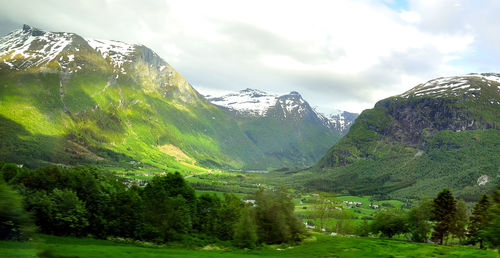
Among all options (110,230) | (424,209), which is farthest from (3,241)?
(424,209)

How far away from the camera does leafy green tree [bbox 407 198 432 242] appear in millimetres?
78688

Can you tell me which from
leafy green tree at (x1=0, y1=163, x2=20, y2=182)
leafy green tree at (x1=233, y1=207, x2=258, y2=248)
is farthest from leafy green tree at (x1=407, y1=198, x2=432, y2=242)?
leafy green tree at (x1=0, y1=163, x2=20, y2=182)

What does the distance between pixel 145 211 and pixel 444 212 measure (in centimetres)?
6648

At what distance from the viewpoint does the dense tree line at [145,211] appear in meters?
46.9

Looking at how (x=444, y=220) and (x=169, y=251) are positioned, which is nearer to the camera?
(x=169, y=251)

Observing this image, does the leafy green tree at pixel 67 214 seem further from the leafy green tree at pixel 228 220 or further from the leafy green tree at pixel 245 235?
the leafy green tree at pixel 228 220

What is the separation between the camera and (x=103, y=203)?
5378 cm

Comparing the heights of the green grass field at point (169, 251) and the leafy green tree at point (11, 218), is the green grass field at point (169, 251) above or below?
below

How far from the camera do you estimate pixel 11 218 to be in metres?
15.1

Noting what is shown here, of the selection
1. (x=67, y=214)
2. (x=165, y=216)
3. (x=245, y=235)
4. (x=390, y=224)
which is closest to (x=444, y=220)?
(x=390, y=224)

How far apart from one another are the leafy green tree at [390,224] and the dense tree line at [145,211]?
35.0 meters

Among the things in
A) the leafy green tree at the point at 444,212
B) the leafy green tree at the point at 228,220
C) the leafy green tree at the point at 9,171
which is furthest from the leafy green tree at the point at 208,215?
the leafy green tree at the point at 444,212

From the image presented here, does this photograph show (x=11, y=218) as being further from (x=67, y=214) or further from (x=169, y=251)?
(x=67, y=214)

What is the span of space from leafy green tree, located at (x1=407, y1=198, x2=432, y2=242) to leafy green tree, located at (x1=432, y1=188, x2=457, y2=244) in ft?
15.9
